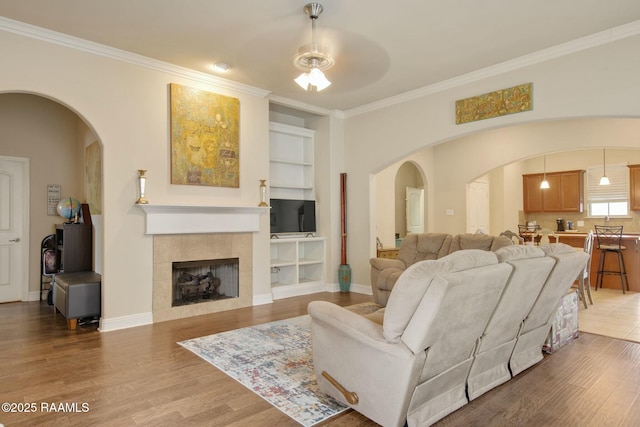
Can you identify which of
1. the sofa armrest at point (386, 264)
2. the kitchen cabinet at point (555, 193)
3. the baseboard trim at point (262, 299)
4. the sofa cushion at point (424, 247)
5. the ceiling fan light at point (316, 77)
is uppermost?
the ceiling fan light at point (316, 77)

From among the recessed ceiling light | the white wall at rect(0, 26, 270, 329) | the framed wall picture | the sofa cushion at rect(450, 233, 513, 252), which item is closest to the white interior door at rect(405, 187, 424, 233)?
the sofa cushion at rect(450, 233, 513, 252)

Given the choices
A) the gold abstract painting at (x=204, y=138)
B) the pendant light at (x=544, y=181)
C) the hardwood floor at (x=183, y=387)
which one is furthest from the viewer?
the pendant light at (x=544, y=181)

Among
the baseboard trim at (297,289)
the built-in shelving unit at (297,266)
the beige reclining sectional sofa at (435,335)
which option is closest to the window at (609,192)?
the built-in shelving unit at (297,266)

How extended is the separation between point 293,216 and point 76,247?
3137 mm

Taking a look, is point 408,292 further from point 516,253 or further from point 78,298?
point 78,298

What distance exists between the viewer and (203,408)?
243 centimetres

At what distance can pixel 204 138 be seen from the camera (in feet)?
16.1

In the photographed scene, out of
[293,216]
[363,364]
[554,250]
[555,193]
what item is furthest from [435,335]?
[555,193]

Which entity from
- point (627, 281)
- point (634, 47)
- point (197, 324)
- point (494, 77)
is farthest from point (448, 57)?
point (627, 281)

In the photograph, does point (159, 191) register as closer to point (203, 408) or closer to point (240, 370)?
point (240, 370)

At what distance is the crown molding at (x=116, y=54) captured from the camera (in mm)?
3670

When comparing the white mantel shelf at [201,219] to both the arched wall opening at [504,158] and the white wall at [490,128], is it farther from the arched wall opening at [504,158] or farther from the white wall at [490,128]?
the arched wall opening at [504,158]

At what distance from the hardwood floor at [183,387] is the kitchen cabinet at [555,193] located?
6.73 metres

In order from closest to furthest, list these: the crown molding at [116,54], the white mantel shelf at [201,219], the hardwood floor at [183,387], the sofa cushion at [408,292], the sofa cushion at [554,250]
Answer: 1. the sofa cushion at [408,292]
2. the hardwood floor at [183,387]
3. the sofa cushion at [554,250]
4. the crown molding at [116,54]
5. the white mantel shelf at [201,219]
